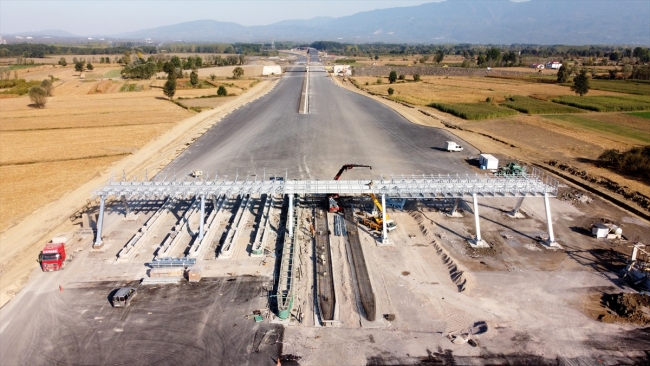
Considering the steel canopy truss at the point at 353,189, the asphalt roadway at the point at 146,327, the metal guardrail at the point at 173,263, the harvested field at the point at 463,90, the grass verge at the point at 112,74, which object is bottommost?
the asphalt roadway at the point at 146,327

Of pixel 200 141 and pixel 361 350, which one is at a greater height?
pixel 200 141

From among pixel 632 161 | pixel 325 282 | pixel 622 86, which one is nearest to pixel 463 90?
pixel 622 86

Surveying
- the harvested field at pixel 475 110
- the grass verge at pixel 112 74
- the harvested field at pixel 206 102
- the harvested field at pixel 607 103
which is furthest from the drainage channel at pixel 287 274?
the grass verge at pixel 112 74

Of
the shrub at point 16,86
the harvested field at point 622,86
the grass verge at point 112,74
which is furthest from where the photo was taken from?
the grass verge at point 112,74

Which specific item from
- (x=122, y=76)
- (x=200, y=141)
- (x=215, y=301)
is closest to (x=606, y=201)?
(x=215, y=301)

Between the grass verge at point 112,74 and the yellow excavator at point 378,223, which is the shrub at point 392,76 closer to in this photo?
the grass verge at point 112,74

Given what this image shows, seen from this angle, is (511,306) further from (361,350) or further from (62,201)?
(62,201)
